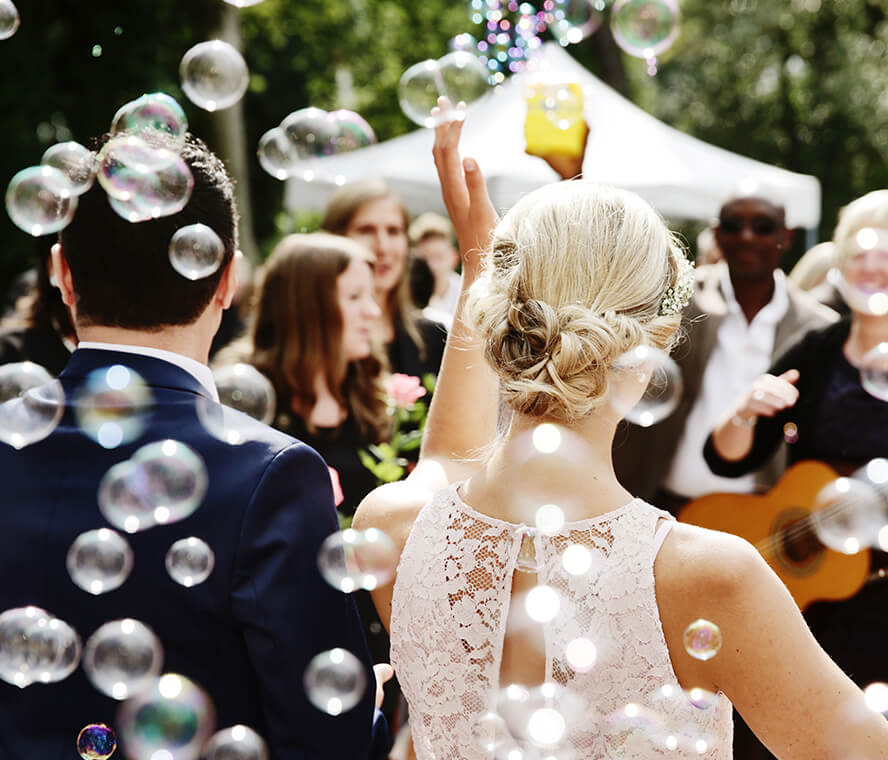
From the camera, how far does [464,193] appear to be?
197 cm

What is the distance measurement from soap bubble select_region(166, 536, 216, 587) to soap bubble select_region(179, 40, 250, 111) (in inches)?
66.5

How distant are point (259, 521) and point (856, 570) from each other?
2121 millimetres

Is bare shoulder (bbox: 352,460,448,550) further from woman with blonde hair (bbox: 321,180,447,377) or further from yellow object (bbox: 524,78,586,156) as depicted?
woman with blonde hair (bbox: 321,180,447,377)

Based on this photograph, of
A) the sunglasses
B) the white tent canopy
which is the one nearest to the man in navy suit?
the sunglasses

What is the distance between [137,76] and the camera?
10664 mm

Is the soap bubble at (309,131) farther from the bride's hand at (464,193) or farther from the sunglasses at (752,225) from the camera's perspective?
the sunglasses at (752,225)

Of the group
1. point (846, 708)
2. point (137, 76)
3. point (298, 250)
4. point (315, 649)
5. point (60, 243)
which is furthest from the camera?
point (137, 76)

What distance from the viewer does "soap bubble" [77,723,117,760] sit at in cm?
157

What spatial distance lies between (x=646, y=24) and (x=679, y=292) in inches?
76.7

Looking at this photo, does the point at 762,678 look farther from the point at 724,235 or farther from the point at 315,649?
the point at 724,235

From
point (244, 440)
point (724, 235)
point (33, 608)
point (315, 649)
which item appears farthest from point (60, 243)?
point (724, 235)

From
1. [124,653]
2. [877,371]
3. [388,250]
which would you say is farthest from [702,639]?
[388,250]

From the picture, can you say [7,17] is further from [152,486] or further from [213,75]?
[152,486]

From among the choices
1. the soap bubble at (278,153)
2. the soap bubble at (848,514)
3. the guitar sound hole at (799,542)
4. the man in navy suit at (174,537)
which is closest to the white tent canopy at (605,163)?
the soap bubble at (278,153)
